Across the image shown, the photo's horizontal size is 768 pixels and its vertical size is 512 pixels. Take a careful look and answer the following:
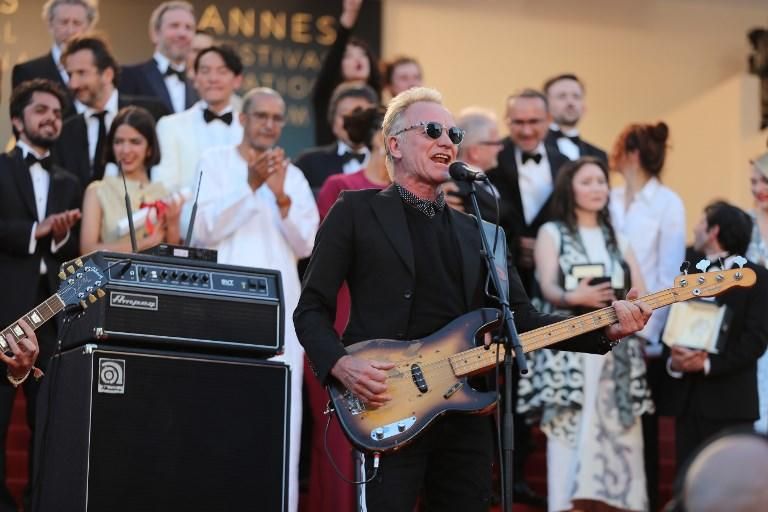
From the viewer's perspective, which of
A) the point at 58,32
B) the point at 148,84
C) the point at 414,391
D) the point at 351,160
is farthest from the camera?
the point at 148,84

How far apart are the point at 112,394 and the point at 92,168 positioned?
3670 mm

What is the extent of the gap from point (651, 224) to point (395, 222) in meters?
4.15

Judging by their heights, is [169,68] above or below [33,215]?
above

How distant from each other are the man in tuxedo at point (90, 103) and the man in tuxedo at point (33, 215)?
1.68 feet

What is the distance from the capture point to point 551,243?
26.2 ft

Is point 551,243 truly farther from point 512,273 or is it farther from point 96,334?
point 96,334

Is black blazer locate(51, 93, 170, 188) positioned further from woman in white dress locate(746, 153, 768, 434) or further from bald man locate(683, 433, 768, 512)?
bald man locate(683, 433, 768, 512)

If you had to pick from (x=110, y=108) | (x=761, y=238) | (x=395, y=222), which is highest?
(x=110, y=108)

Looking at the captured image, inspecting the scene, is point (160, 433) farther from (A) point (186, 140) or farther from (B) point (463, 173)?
(A) point (186, 140)

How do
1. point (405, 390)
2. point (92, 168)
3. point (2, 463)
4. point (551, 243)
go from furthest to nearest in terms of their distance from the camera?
point (92, 168), point (551, 243), point (2, 463), point (405, 390)

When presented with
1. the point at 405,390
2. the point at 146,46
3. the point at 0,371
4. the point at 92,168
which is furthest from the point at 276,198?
the point at 146,46

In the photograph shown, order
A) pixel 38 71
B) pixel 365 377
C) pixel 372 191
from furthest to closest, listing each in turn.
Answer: pixel 38 71
pixel 372 191
pixel 365 377

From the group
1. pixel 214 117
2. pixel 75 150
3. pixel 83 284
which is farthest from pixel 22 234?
pixel 83 284

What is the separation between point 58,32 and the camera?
9.48 m
